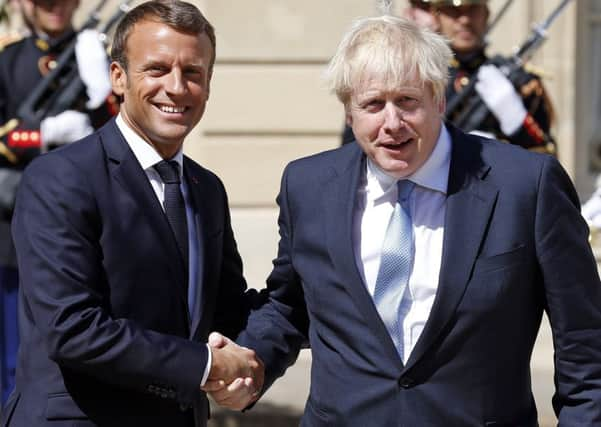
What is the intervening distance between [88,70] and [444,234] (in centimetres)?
349

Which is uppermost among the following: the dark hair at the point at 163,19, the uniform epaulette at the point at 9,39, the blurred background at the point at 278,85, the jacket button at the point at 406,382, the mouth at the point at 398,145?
the dark hair at the point at 163,19

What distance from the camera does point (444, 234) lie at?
345 cm

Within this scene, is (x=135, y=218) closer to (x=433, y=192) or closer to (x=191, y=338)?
(x=191, y=338)

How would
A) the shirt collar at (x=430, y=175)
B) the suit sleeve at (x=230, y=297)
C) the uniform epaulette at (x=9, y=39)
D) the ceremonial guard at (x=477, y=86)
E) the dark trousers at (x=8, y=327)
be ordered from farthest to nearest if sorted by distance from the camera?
the uniform epaulette at (x=9, y=39)
the dark trousers at (x=8, y=327)
the ceremonial guard at (x=477, y=86)
the suit sleeve at (x=230, y=297)
the shirt collar at (x=430, y=175)

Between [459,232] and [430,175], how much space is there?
17 centimetres

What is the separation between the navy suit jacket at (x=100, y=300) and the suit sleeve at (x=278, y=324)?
0.21 metres

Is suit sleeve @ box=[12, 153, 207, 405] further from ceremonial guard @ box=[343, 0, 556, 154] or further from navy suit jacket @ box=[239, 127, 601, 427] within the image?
ceremonial guard @ box=[343, 0, 556, 154]

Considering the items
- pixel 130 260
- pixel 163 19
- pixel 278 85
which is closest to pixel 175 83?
pixel 163 19

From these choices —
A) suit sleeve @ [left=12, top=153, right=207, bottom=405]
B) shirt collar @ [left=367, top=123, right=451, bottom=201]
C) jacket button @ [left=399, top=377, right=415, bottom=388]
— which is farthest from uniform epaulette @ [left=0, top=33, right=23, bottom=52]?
jacket button @ [left=399, top=377, right=415, bottom=388]

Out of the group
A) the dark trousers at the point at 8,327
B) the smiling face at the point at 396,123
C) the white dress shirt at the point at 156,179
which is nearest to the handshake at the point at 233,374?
the white dress shirt at the point at 156,179

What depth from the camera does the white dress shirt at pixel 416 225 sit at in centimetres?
346

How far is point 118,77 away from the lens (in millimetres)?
3818

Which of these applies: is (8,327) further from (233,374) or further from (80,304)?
(80,304)

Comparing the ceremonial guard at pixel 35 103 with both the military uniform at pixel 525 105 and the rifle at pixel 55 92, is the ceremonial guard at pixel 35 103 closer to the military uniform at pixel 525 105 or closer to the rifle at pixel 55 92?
the rifle at pixel 55 92
